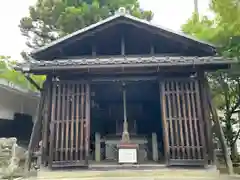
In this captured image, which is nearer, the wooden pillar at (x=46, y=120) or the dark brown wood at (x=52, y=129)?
the dark brown wood at (x=52, y=129)

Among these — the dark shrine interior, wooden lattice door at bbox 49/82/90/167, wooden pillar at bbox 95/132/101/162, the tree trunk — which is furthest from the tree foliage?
the tree trunk

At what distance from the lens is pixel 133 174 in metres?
8.16

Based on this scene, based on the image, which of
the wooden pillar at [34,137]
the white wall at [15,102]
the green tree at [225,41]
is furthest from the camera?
the white wall at [15,102]

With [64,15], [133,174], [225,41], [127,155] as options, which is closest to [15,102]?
[64,15]

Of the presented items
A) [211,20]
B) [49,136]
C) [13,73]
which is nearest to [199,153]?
[49,136]

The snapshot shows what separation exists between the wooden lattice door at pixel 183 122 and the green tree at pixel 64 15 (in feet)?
30.4

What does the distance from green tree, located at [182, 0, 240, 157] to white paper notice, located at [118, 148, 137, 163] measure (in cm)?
455

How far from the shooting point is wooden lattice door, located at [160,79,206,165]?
839 centimetres

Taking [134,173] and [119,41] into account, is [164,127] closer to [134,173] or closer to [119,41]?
[134,173]

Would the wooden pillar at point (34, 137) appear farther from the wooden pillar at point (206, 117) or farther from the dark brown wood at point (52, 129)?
the wooden pillar at point (206, 117)

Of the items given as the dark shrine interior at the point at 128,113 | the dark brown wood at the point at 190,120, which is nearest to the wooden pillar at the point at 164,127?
the dark brown wood at the point at 190,120

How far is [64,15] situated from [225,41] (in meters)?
8.91

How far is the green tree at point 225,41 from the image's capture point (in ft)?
37.2

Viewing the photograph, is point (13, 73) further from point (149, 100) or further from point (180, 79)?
point (180, 79)
